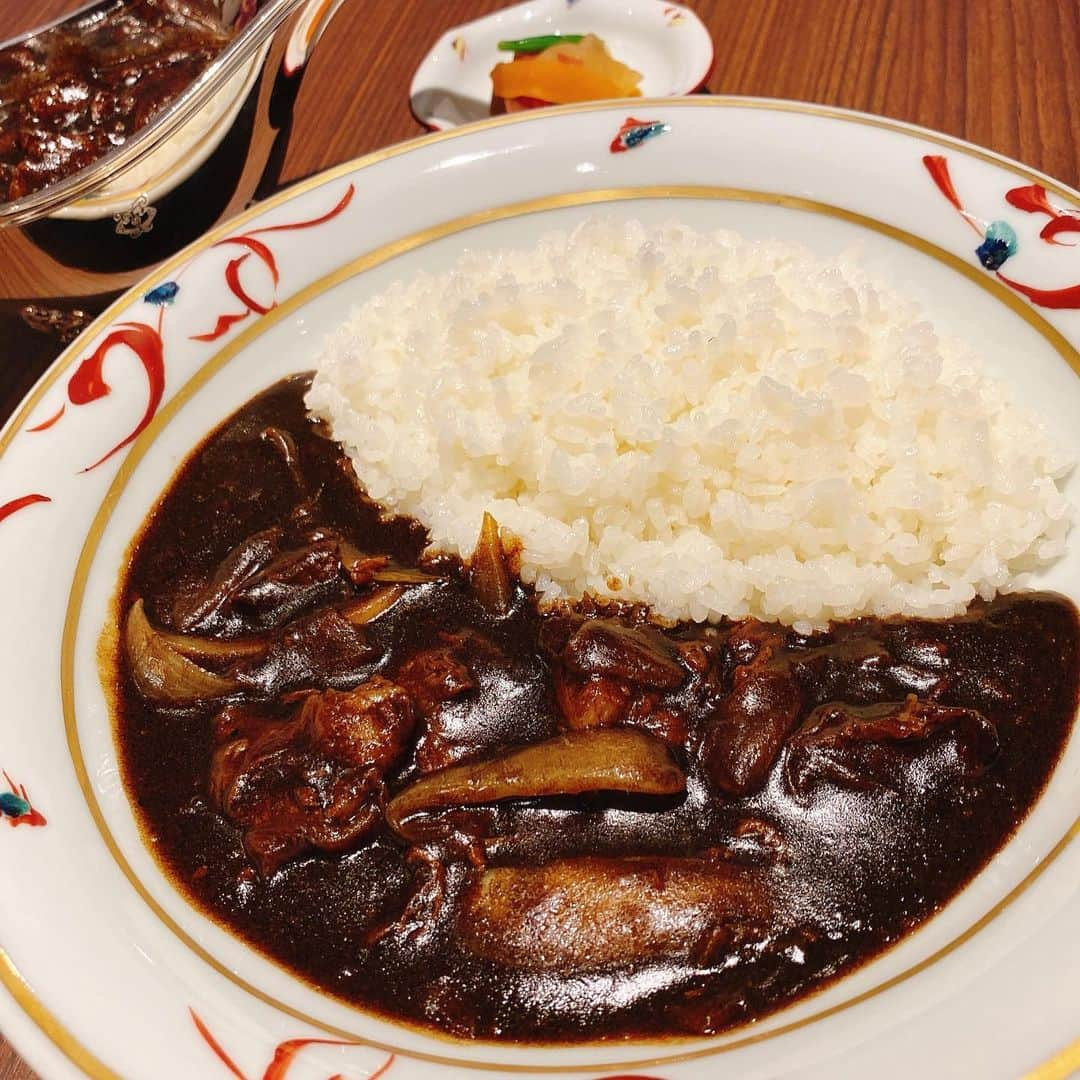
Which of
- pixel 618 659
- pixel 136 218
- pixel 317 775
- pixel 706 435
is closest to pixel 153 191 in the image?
pixel 136 218

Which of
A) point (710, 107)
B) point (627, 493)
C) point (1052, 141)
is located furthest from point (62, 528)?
point (1052, 141)

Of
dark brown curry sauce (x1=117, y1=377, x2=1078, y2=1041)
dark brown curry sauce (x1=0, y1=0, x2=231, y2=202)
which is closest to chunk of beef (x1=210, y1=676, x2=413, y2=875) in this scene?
dark brown curry sauce (x1=117, y1=377, x2=1078, y2=1041)

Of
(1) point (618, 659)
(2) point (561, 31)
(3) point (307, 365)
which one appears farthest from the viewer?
(2) point (561, 31)

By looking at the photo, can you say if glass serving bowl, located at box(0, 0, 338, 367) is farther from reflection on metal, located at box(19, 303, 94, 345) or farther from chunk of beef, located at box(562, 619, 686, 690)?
chunk of beef, located at box(562, 619, 686, 690)

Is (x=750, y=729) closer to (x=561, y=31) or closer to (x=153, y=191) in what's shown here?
(x=153, y=191)

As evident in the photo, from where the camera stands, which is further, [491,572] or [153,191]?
[153,191]

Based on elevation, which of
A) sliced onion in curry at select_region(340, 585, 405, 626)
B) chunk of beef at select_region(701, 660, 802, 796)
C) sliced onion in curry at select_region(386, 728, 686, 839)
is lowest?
chunk of beef at select_region(701, 660, 802, 796)

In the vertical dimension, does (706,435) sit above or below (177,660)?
below
